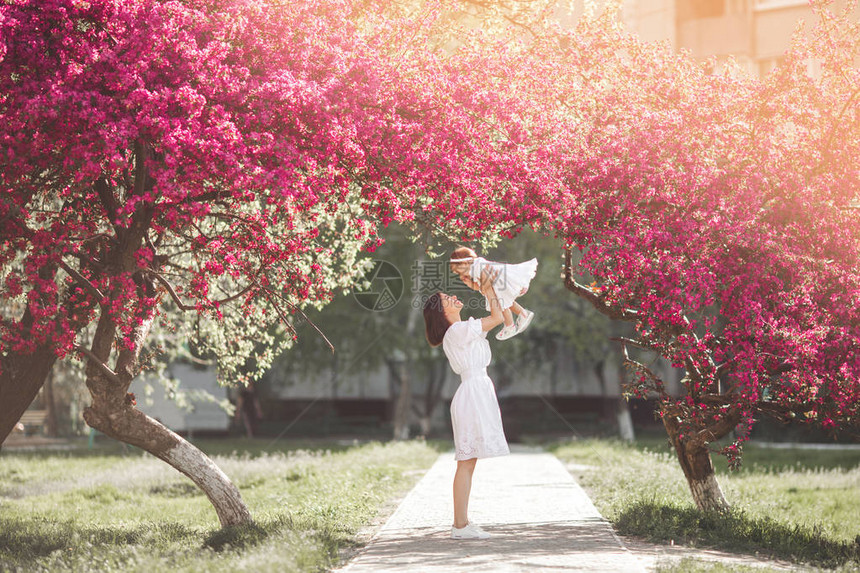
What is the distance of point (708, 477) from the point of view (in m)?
10.5

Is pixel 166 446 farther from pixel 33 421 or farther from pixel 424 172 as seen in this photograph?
pixel 33 421

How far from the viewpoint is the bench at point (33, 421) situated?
36.1 m

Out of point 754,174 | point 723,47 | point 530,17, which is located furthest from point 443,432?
point 754,174

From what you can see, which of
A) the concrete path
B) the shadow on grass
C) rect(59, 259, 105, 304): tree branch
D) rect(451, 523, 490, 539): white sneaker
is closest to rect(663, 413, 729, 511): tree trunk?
the shadow on grass

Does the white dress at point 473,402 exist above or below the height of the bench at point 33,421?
above

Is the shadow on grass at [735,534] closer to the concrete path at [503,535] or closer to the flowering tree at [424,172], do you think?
the concrete path at [503,535]

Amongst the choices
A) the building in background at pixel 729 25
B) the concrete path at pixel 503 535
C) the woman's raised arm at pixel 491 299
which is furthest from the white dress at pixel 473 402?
the building in background at pixel 729 25

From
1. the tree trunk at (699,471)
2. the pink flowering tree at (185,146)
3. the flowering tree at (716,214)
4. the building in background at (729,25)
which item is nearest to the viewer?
the pink flowering tree at (185,146)

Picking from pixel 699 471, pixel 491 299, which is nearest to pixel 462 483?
pixel 491 299

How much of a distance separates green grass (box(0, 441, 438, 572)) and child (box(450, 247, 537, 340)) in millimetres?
2428

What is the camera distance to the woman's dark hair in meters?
8.21

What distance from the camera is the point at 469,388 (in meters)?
8.14

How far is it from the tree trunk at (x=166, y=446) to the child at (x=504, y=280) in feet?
11.4

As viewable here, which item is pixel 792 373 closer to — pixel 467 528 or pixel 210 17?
pixel 467 528
